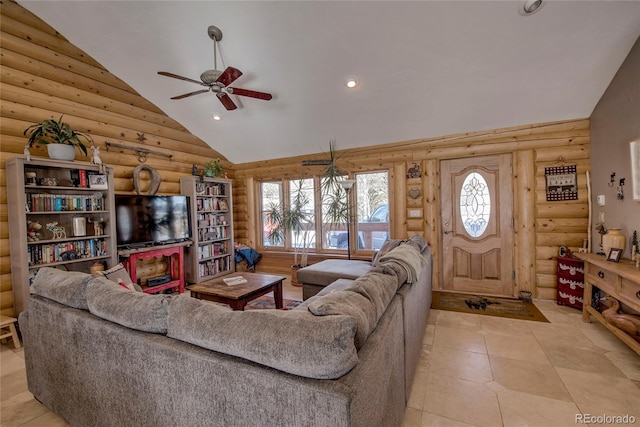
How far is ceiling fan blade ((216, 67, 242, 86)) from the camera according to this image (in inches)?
105

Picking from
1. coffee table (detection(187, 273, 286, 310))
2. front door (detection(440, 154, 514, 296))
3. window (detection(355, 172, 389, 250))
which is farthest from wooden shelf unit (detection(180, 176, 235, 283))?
front door (detection(440, 154, 514, 296))

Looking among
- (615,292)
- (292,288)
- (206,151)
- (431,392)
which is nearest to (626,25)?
(615,292)

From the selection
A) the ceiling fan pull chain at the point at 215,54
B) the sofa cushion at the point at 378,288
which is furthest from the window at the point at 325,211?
the sofa cushion at the point at 378,288

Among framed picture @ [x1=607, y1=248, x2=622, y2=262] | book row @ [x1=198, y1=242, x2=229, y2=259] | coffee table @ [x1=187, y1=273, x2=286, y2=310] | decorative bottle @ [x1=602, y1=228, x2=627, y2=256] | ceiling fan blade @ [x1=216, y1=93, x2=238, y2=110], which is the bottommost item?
coffee table @ [x1=187, y1=273, x2=286, y2=310]

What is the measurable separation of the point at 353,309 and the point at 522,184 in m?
3.77

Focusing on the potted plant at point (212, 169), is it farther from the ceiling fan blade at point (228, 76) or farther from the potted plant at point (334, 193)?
the ceiling fan blade at point (228, 76)

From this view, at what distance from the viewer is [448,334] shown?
2795 millimetres

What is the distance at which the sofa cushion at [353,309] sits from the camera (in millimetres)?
1121

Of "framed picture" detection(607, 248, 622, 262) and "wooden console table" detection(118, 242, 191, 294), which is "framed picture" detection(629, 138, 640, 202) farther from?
"wooden console table" detection(118, 242, 191, 294)

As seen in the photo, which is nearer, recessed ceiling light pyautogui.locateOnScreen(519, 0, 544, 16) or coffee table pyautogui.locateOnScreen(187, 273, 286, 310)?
recessed ceiling light pyautogui.locateOnScreen(519, 0, 544, 16)

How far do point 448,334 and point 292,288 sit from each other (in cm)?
250

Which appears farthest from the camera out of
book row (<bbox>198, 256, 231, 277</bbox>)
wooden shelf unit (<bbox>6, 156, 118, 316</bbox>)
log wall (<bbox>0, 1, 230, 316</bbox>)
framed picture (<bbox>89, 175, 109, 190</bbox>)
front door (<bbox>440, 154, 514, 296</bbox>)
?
book row (<bbox>198, 256, 231, 277</bbox>)

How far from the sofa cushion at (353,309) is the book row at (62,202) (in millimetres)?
3690

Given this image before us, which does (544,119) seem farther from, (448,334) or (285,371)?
(285,371)
